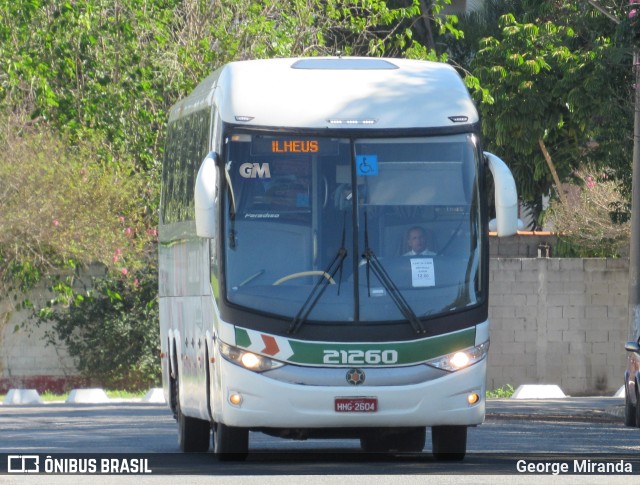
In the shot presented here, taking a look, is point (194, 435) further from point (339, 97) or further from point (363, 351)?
point (339, 97)

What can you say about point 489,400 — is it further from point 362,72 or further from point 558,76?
point 362,72

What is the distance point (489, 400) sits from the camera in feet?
86.3

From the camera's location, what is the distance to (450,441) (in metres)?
13.8

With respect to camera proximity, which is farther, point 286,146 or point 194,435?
point 194,435

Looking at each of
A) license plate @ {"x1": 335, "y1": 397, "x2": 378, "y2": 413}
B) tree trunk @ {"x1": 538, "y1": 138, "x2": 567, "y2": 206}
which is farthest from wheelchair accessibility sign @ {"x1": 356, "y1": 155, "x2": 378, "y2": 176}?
tree trunk @ {"x1": 538, "y1": 138, "x2": 567, "y2": 206}

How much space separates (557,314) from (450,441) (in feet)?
46.3

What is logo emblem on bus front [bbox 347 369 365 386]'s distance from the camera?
42.0 feet

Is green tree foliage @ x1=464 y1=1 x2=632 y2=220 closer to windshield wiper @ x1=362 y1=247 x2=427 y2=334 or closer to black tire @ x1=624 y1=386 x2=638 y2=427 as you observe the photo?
black tire @ x1=624 y1=386 x2=638 y2=427

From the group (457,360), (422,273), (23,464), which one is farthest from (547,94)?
(23,464)

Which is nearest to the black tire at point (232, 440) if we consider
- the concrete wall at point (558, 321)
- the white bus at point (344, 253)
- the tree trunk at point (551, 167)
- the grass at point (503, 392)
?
the white bus at point (344, 253)

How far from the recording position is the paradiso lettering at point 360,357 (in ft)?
42.1

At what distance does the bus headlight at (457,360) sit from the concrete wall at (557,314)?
14.5 meters

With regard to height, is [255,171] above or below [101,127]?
above

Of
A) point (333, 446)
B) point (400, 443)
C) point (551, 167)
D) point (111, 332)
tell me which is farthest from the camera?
point (551, 167)
